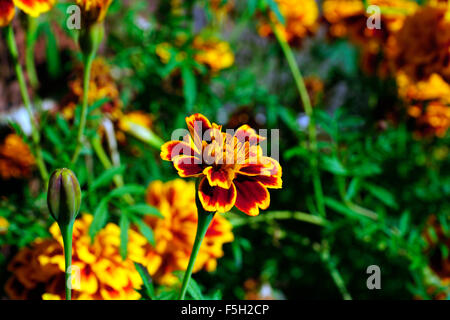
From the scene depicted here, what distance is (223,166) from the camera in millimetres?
422

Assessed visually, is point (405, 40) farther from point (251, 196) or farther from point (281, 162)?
point (251, 196)

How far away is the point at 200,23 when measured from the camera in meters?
1.58

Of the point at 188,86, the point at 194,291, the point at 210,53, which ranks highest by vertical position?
the point at 210,53

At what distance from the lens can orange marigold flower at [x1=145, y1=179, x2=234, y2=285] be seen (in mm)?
615

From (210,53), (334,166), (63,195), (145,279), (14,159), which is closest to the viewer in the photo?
(63,195)

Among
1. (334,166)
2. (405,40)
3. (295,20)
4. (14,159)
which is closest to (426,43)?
(405,40)

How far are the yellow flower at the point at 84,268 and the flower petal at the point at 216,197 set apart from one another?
0.18 m

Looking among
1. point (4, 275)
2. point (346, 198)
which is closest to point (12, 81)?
point (4, 275)

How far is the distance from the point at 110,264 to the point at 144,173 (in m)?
0.38

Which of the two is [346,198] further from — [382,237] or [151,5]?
[151,5]

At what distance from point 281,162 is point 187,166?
576 mm

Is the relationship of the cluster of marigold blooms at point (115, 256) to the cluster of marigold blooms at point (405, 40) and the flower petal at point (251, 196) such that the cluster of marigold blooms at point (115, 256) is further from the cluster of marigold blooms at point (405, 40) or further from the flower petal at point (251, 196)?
the cluster of marigold blooms at point (405, 40)

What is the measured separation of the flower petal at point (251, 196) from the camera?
0.42 meters

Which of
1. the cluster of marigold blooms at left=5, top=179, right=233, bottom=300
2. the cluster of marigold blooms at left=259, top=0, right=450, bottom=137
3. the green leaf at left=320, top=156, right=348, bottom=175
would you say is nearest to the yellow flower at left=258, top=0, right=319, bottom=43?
the cluster of marigold blooms at left=259, top=0, right=450, bottom=137
